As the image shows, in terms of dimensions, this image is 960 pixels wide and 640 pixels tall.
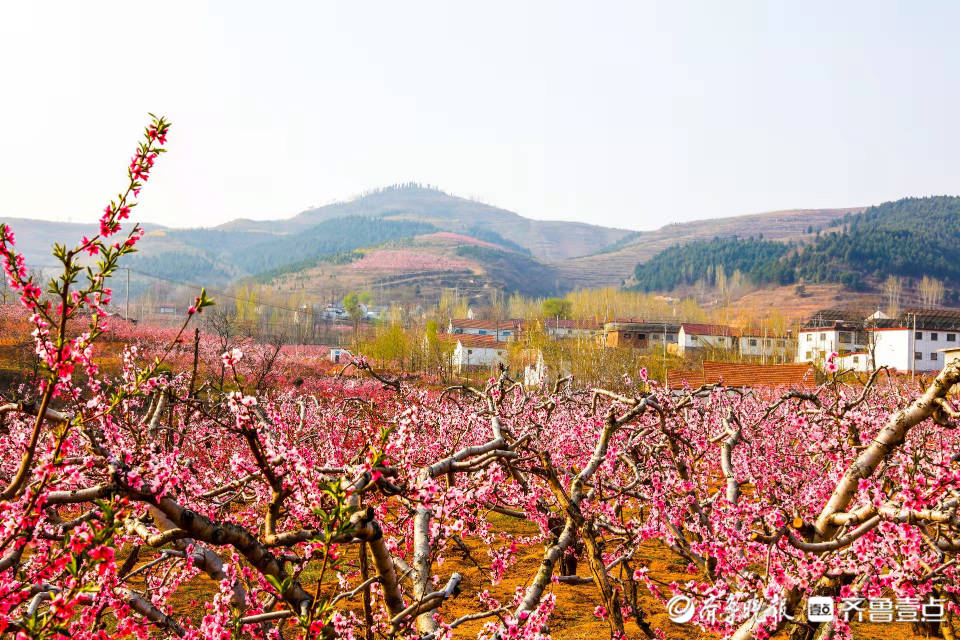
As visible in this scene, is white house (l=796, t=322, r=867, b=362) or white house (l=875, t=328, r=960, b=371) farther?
white house (l=796, t=322, r=867, b=362)

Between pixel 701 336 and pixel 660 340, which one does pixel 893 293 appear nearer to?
pixel 660 340

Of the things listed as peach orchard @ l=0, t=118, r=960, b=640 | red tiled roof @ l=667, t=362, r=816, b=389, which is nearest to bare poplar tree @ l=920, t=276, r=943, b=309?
red tiled roof @ l=667, t=362, r=816, b=389

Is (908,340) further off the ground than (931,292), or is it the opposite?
(931,292)

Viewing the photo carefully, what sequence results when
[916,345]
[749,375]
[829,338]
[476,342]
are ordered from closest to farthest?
1. [749,375]
2. [916,345]
3. [829,338]
4. [476,342]

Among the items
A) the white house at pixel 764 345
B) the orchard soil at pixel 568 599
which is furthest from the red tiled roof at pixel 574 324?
the orchard soil at pixel 568 599

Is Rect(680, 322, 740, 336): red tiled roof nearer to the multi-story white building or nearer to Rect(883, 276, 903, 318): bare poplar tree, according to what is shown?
the multi-story white building

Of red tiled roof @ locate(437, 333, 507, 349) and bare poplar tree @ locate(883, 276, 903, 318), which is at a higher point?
bare poplar tree @ locate(883, 276, 903, 318)

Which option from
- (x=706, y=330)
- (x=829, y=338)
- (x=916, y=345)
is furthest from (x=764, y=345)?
(x=916, y=345)

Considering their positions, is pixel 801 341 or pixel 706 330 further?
pixel 706 330

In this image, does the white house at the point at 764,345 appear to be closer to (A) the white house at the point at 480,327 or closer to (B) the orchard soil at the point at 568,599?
(A) the white house at the point at 480,327

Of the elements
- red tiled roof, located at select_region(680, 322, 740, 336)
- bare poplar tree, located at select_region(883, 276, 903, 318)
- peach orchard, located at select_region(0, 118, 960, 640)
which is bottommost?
red tiled roof, located at select_region(680, 322, 740, 336)

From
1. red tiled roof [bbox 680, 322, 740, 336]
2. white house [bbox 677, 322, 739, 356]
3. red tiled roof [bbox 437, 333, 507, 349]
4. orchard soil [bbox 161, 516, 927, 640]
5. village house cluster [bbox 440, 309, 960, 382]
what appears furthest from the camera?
red tiled roof [bbox 680, 322, 740, 336]

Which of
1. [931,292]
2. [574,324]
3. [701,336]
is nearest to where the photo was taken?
[701,336]

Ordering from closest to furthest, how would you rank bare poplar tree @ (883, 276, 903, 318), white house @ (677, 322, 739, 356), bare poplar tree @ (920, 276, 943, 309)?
white house @ (677, 322, 739, 356) < bare poplar tree @ (883, 276, 903, 318) < bare poplar tree @ (920, 276, 943, 309)
